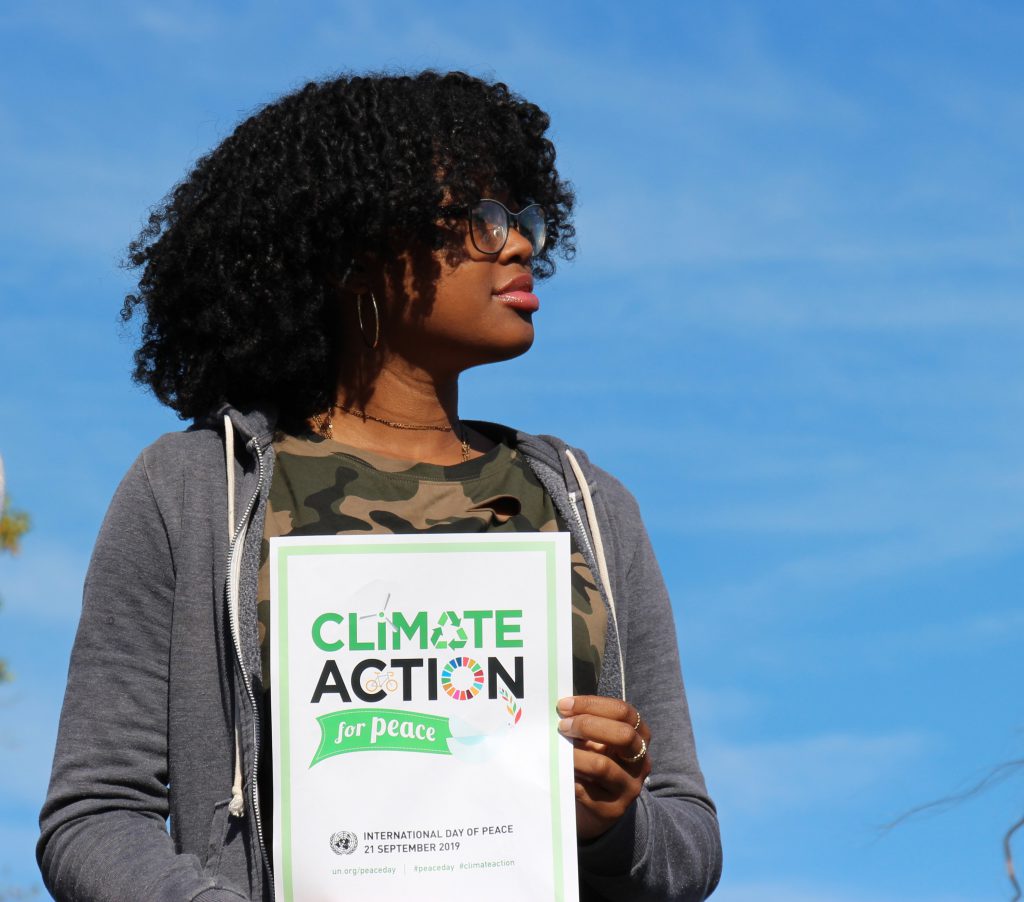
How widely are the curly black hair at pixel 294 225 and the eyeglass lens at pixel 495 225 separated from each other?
2.0 inches

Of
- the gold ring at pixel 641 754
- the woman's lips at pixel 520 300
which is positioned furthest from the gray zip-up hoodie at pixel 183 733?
the woman's lips at pixel 520 300

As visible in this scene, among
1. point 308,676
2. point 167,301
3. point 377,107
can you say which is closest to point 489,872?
point 308,676

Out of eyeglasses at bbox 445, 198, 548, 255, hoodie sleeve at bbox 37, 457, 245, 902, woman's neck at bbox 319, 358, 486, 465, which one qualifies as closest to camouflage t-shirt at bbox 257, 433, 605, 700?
woman's neck at bbox 319, 358, 486, 465

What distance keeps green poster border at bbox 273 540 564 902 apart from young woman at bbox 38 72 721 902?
89 mm

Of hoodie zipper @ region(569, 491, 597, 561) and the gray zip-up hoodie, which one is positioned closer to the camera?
the gray zip-up hoodie

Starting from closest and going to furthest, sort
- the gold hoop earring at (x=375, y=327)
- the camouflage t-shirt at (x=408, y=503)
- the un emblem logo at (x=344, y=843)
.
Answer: the un emblem logo at (x=344, y=843)
the camouflage t-shirt at (x=408, y=503)
the gold hoop earring at (x=375, y=327)

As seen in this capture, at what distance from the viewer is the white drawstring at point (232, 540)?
3057 mm

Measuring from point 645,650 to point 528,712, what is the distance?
631mm

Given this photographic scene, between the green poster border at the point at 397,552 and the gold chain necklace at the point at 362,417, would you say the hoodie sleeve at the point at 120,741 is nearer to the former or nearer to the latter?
the green poster border at the point at 397,552

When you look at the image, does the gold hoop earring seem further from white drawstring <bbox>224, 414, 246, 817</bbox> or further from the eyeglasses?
white drawstring <bbox>224, 414, 246, 817</bbox>

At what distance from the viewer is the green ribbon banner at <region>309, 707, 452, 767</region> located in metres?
2.92

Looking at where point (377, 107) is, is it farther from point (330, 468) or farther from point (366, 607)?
point (366, 607)

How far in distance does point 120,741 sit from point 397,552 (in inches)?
25.9

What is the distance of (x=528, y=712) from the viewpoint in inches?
117
